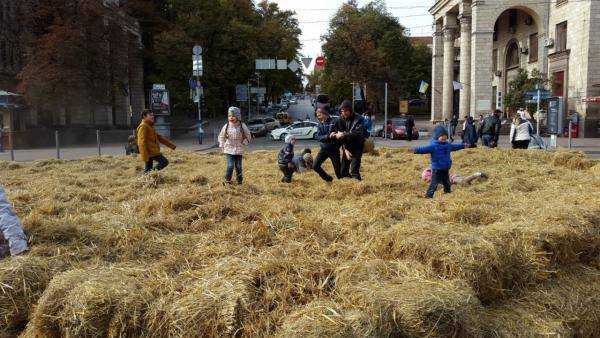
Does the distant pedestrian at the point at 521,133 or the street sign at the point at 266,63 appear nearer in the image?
the distant pedestrian at the point at 521,133

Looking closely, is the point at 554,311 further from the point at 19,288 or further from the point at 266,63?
the point at 266,63

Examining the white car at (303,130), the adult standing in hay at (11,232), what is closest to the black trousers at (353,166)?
the adult standing in hay at (11,232)

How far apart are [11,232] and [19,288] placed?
3.05ft

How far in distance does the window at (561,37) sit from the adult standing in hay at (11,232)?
34417 millimetres

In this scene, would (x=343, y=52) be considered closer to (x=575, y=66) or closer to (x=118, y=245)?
(x=575, y=66)

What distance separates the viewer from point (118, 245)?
521 cm

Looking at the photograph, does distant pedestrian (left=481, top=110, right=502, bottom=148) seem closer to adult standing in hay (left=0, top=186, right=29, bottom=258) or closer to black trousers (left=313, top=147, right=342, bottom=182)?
Result: black trousers (left=313, top=147, right=342, bottom=182)

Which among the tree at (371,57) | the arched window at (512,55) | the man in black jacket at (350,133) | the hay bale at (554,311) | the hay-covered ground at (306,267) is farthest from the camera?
the tree at (371,57)

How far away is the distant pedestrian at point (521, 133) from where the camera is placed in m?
15.2

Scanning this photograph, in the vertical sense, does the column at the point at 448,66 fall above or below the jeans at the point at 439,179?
above

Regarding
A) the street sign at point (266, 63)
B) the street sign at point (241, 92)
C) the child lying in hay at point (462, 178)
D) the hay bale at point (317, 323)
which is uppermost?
the street sign at point (266, 63)

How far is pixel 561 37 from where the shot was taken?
33250 mm

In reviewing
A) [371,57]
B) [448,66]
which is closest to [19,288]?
[448,66]

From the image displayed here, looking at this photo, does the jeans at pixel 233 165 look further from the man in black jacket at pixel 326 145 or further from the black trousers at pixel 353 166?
the black trousers at pixel 353 166
